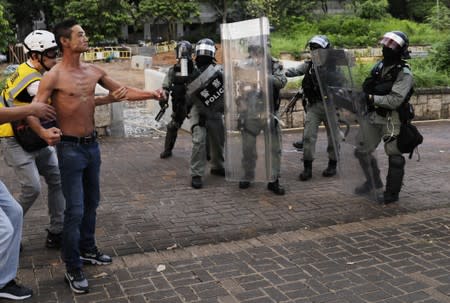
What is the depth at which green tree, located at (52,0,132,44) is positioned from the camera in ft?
116

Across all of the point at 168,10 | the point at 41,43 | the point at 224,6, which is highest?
the point at 224,6

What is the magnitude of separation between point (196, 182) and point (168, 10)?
109ft

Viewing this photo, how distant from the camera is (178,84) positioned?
736 cm

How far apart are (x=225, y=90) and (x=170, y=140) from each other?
2410 mm

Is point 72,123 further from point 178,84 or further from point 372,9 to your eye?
point 372,9

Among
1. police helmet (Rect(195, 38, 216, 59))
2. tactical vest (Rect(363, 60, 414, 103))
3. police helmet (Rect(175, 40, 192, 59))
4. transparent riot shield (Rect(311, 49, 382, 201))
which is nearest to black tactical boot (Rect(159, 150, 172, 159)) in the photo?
police helmet (Rect(175, 40, 192, 59))

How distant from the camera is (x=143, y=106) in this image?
49.0 ft

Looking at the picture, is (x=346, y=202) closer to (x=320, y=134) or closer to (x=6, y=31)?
(x=320, y=134)

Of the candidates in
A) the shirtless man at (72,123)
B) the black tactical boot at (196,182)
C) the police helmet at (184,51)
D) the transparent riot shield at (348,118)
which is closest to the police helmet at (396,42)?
the transparent riot shield at (348,118)

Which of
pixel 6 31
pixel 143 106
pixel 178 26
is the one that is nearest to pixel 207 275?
pixel 143 106

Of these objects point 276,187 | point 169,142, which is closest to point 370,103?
point 276,187

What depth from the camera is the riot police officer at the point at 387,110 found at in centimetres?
572

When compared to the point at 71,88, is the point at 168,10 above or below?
above

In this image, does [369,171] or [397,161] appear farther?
[369,171]
